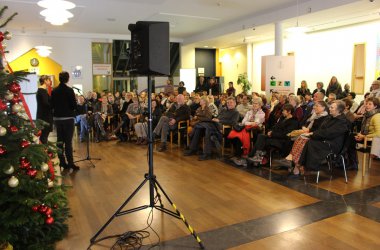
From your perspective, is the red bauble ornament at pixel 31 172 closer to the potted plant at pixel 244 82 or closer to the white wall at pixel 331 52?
the white wall at pixel 331 52

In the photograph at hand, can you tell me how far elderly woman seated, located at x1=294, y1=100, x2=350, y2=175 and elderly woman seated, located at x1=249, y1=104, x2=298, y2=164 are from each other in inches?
21.9

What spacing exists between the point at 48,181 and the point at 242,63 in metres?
12.6

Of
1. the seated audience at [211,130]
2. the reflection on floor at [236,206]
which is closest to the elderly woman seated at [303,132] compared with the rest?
the reflection on floor at [236,206]

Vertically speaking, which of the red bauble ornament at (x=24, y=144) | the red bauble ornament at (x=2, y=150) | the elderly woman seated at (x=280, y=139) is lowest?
the elderly woman seated at (x=280, y=139)

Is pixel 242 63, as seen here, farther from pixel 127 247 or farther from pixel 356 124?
pixel 127 247

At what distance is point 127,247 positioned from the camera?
2.71m

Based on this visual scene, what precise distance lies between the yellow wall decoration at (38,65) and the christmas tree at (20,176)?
1016 cm

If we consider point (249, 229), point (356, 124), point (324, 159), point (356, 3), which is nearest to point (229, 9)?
point (356, 3)

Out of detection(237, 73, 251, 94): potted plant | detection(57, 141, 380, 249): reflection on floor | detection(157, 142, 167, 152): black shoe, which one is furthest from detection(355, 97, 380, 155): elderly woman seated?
detection(237, 73, 251, 94): potted plant

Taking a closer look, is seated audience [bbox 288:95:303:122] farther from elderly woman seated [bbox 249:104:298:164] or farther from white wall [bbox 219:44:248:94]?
white wall [bbox 219:44:248:94]

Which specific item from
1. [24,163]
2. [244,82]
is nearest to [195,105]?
[24,163]

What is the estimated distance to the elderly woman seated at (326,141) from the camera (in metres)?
4.32

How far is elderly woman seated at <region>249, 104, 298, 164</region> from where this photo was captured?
16.4 ft

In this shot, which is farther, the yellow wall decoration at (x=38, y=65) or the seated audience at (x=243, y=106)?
the yellow wall decoration at (x=38, y=65)
